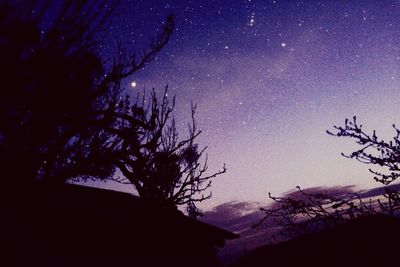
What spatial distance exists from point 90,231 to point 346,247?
4.86m

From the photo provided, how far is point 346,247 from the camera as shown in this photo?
6.53 metres

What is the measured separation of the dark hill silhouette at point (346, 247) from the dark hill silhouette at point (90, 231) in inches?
77.0

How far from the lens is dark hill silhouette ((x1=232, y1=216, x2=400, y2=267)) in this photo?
6129mm

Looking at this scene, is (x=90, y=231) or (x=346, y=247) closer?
(x=90, y=231)

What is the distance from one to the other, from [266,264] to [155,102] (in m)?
7.10

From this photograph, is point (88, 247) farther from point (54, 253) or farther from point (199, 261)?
point (199, 261)

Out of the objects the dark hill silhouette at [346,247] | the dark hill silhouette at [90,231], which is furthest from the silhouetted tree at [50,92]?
the dark hill silhouette at [346,247]

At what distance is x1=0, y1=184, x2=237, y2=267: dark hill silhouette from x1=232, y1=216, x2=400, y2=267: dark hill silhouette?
1955mm

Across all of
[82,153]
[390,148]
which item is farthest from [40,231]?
[390,148]

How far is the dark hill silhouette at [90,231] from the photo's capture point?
521 centimetres

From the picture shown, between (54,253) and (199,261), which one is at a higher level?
(54,253)

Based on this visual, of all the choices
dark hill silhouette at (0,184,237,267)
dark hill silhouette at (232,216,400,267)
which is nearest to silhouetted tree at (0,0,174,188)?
dark hill silhouette at (0,184,237,267)

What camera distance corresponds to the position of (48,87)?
8.44 meters

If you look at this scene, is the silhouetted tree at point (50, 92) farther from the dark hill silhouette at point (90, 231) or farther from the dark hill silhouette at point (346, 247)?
the dark hill silhouette at point (346, 247)
